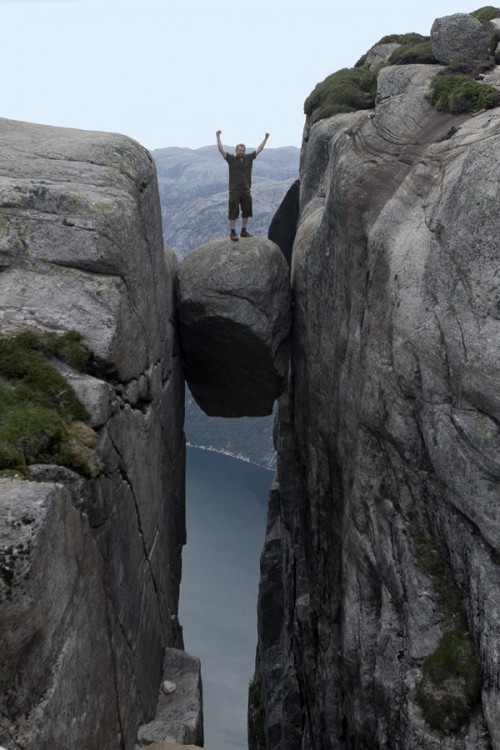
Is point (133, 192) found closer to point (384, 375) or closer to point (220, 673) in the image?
point (384, 375)

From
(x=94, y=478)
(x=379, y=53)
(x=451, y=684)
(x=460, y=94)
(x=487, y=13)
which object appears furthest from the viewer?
(x=379, y=53)

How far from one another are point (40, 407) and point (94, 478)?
180 centimetres

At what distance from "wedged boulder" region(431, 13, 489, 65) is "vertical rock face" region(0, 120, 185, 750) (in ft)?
39.6

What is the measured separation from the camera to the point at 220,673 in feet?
273

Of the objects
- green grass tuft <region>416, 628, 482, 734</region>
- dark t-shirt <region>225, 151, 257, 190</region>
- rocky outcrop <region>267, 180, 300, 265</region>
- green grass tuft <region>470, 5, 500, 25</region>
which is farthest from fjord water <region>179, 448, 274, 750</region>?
green grass tuft <region>470, 5, 500, 25</region>

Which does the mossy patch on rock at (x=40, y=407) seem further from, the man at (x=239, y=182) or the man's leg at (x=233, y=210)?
the man's leg at (x=233, y=210)

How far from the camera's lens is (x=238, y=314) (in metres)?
26.0

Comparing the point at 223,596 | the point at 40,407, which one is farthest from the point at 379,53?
the point at 223,596

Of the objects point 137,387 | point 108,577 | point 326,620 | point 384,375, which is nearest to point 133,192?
point 137,387

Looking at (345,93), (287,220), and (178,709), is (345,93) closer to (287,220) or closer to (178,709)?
(287,220)

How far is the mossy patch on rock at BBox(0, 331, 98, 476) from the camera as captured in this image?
1361 cm

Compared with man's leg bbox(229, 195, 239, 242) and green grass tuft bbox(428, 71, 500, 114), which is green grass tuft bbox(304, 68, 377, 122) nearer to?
man's leg bbox(229, 195, 239, 242)

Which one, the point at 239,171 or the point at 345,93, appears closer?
the point at 239,171

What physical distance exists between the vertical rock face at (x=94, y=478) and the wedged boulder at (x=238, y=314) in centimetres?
120
